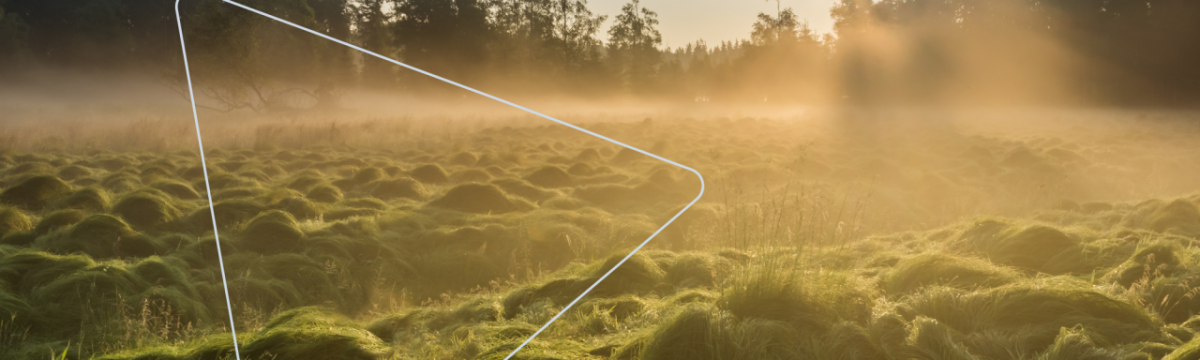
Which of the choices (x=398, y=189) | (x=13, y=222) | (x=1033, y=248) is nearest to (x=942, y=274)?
(x=1033, y=248)

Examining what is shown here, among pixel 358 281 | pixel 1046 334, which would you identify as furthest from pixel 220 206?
pixel 1046 334

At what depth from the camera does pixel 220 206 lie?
8281mm

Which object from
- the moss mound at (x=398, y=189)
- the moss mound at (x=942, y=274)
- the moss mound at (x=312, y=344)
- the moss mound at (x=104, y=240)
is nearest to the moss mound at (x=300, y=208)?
the moss mound at (x=398, y=189)

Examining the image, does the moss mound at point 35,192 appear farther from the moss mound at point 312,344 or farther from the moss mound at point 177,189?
the moss mound at point 312,344

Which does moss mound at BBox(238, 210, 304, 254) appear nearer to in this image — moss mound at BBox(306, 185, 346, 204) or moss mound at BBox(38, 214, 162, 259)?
moss mound at BBox(38, 214, 162, 259)

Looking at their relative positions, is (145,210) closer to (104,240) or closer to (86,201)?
(104,240)

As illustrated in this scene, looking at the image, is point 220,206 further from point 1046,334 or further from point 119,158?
point 1046,334

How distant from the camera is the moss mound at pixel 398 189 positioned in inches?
404

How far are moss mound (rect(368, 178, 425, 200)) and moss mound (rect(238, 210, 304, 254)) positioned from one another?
2812mm

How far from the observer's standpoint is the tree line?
2716cm

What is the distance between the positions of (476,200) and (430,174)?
131 inches

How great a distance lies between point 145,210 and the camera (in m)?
7.75

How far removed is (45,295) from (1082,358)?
7.75 meters

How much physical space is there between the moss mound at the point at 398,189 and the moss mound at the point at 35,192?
4.56 metres
